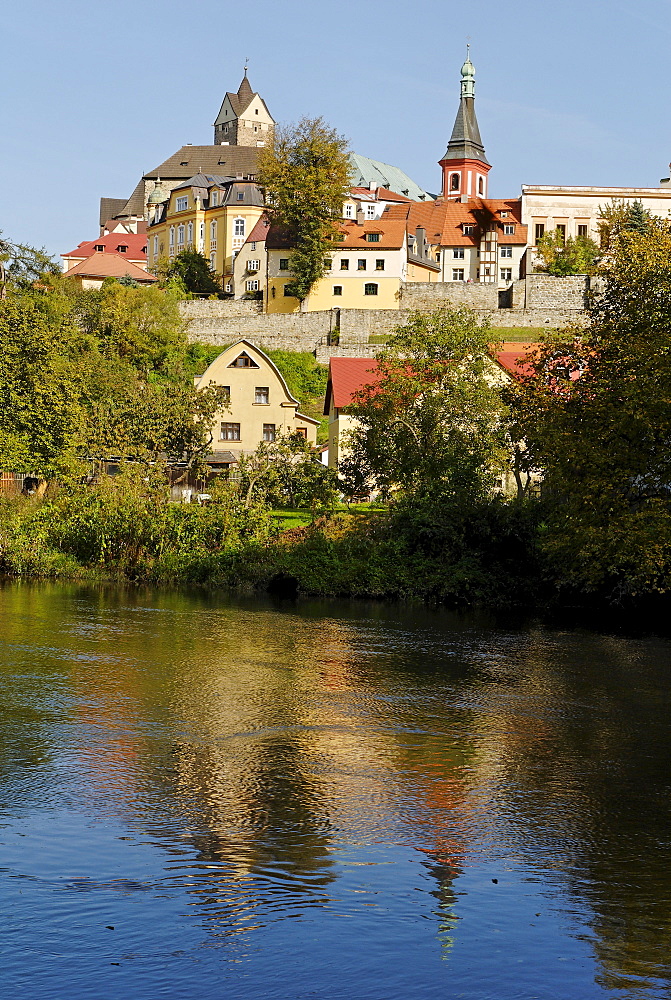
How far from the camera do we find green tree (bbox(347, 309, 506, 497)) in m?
39.0

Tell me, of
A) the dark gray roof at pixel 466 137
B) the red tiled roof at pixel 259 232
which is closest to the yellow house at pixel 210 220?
the red tiled roof at pixel 259 232

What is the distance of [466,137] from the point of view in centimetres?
13475

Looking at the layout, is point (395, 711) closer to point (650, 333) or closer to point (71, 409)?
point (650, 333)

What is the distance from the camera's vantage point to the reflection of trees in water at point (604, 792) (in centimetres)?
947

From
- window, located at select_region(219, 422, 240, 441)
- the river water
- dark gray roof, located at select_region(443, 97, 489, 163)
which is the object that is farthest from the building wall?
dark gray roof, located at select_region(443, 97, 489, 163)

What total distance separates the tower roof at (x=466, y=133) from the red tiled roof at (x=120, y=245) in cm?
3556

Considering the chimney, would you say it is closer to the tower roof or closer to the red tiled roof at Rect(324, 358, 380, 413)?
the tower roof

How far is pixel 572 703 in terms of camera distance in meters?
19.8

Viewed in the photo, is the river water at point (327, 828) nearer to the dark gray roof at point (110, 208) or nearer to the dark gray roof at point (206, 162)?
the dark gray roof at point (206, 162)

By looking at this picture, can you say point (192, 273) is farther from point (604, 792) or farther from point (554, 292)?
point (604, 792)

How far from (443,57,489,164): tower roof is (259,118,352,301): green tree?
50607mm

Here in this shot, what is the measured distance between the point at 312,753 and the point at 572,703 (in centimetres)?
624

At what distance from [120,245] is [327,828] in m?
125

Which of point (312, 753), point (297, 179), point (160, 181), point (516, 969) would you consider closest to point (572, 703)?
point (312, 753)
